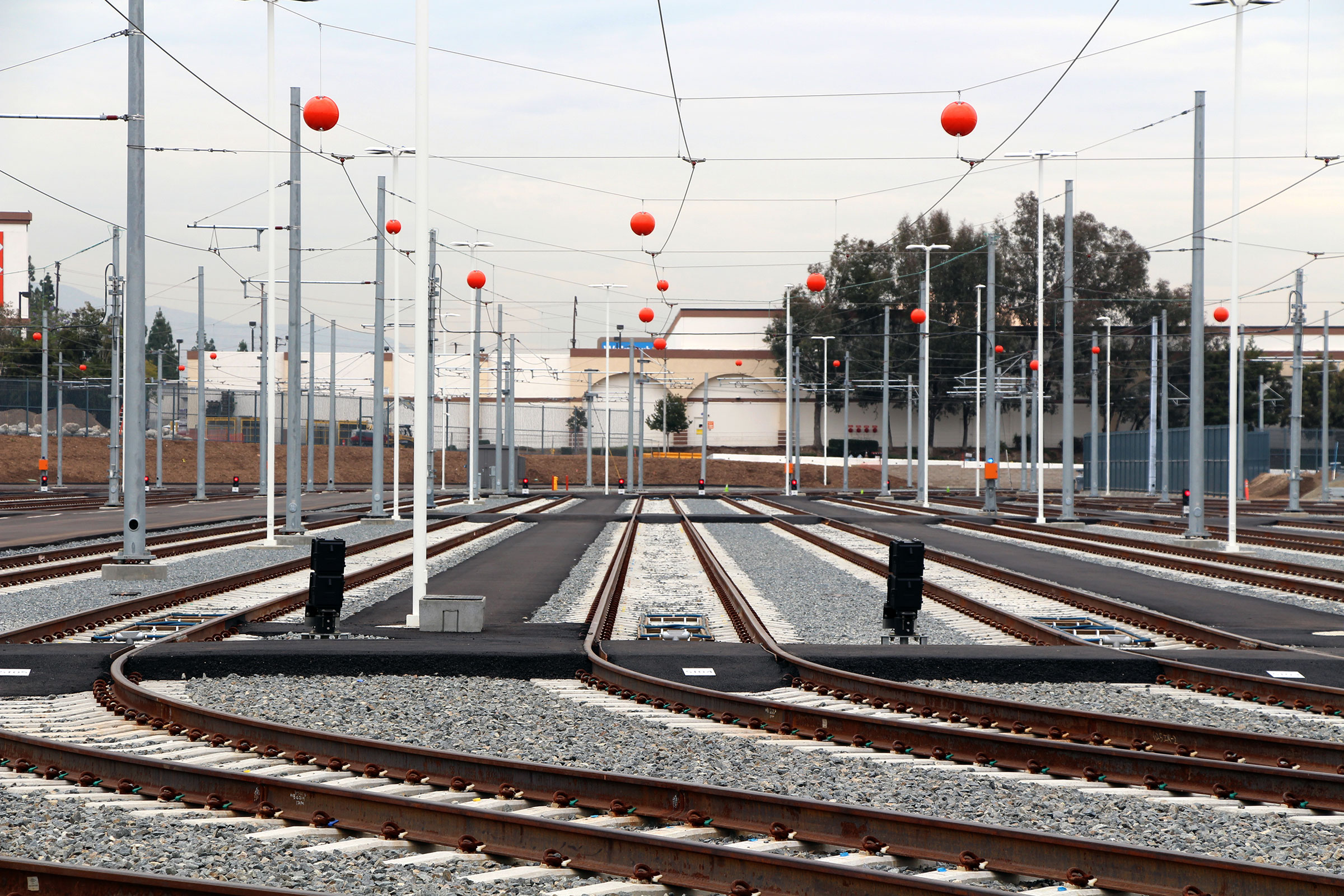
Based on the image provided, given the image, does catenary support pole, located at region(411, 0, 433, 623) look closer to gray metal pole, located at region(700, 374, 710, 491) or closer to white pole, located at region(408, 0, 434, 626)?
white pole, located at region(408, 0, 434, 626)

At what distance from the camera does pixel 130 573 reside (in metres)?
19.7

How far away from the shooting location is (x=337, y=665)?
39.1ft

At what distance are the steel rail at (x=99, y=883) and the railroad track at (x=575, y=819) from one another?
3.86 feet

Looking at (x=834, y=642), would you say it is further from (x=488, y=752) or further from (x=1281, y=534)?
(x=1281, y=534)

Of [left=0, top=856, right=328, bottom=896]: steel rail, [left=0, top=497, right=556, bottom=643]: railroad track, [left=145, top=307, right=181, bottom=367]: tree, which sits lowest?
[left=0, top=497, right=556, bottom=643]: railroad track

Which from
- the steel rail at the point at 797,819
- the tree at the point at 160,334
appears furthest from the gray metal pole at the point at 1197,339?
the tree at the point at 160,334

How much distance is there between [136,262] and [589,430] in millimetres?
46754

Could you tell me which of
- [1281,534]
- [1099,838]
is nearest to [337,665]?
[1099,838]

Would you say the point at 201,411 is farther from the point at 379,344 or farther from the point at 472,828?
the point at 472,828

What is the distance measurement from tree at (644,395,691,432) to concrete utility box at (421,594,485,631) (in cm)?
9360

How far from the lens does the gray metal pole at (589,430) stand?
230ft

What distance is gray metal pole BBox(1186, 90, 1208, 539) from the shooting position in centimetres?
2867

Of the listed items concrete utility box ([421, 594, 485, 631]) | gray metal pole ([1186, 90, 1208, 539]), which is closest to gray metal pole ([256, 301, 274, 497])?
concrete utility box ([421, 594, 485, 631])

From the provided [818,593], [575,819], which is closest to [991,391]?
[818,593]
